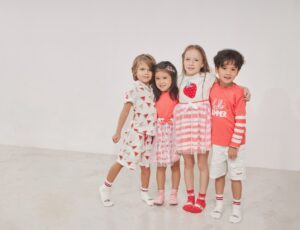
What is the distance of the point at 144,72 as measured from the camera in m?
2.48

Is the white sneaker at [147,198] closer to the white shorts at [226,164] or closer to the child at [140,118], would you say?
the child at [140,118]

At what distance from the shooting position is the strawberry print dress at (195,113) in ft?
7.81

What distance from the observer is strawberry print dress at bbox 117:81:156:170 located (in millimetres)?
2473

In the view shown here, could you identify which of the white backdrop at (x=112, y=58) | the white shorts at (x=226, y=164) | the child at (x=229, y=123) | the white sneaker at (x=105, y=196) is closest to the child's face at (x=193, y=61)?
the child at (x=229, y=123)

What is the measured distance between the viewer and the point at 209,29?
3379mm

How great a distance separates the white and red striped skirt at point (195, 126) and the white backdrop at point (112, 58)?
1134mm

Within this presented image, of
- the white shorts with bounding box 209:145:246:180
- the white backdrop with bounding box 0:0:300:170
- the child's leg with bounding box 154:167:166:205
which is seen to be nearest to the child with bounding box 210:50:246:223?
the white shorts with bounding box 209:145:246:180

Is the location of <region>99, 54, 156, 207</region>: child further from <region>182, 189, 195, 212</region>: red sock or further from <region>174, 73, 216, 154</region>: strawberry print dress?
<region>182, 189, 195, 212</region>: red sock

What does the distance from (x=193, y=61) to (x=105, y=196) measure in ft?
3.40

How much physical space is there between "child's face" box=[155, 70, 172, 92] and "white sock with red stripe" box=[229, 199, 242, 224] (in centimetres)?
81

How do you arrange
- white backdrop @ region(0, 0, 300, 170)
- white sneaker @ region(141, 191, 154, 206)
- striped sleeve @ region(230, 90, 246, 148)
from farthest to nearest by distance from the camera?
white backdrop @ region(0, 0, 300, 170)
white sneaker @ region(141, 191, 154, 206)
striped sleeve @ region(230, 90, 246, 148)

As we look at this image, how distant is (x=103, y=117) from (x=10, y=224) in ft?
5.38

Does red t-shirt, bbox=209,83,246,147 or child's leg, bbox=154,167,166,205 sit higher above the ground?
red t-shirt, bbox=209,83,246,147

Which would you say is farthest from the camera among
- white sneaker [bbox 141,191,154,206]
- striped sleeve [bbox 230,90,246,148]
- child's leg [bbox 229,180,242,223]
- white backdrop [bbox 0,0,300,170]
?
white backdrop [bbox 0,0,300,170]
